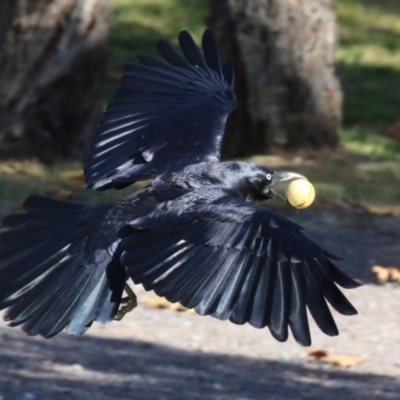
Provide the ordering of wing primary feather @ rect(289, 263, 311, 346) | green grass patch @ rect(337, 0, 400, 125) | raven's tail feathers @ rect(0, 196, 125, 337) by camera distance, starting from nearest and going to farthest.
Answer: wing primary feather @ rect(289, 263, 311, 346), raven's tail feathers @ rect(0, 196, 125, 337), green grass patch @ rect(337, 0, 400, 125)

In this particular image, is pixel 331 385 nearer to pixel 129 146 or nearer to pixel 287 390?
pixel 287 390

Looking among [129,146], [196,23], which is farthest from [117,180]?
[196,23]

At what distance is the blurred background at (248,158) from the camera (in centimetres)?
597

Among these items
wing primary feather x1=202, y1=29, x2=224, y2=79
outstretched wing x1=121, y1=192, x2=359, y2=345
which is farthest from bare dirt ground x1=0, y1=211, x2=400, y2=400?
wing primary feather x1=202, y1=29, x2=224, y2=79

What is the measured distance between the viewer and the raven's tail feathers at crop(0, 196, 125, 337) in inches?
186

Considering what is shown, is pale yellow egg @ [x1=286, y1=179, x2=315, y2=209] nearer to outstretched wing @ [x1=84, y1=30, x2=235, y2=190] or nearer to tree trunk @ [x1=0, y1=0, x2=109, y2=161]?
outstretched wing @ [x1=84, y1=30, x2=235, y2=190]

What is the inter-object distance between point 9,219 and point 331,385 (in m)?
2.02

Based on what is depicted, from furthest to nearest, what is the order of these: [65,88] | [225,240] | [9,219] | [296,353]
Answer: [65,88] < [296,353] < [9,219] < [225,240]

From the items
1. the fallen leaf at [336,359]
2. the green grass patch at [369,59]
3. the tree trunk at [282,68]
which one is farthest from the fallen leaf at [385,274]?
the green grass patch at [369,59]

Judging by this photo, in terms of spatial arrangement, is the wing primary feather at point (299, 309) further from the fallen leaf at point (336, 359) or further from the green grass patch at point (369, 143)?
the green grass patch at point (369, 143)

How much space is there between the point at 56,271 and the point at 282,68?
533cm

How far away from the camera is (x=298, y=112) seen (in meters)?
9.95

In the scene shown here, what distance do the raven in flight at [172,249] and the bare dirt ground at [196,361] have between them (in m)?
0.91

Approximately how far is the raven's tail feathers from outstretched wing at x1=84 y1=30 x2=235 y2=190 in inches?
20.1
